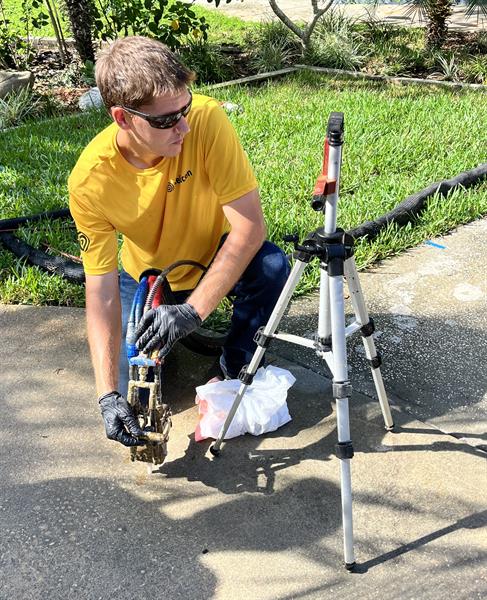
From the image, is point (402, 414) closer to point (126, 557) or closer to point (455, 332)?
point (455, 332)

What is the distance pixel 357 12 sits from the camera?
9.16 metres

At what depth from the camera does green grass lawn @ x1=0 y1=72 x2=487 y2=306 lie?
4.24m

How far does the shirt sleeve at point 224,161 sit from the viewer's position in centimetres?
265

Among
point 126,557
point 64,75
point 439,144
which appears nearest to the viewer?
point 126,557

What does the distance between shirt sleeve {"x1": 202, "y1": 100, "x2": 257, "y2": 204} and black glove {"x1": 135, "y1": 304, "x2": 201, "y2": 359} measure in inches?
20.7

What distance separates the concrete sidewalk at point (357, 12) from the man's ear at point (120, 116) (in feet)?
20.8

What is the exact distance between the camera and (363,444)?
2.72m

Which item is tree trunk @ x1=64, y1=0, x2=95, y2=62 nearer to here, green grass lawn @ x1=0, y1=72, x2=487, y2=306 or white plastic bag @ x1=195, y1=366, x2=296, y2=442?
green grass lawn @ x1=0, y1=72, x2=487, y2=306

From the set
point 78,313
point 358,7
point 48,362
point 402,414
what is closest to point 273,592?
point 402,414

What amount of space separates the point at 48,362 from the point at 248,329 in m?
1.02

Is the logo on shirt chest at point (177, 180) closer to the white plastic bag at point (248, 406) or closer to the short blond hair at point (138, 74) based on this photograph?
the short blond hair at point (138, 74)

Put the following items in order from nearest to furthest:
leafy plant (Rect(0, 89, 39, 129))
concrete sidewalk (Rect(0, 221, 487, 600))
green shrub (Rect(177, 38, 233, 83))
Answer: concrete sidewalk (Rect(0, 221, 487, 600)) < leafy plant (Rect(0, 89, 39, 129)) < green shrub (Rect(177, 38, 233, 83))

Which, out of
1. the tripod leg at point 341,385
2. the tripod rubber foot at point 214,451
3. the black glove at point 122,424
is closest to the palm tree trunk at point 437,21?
the tripod rubber foot at point 214,451

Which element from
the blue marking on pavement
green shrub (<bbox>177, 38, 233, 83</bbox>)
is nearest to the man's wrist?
the blue marking on pavement
